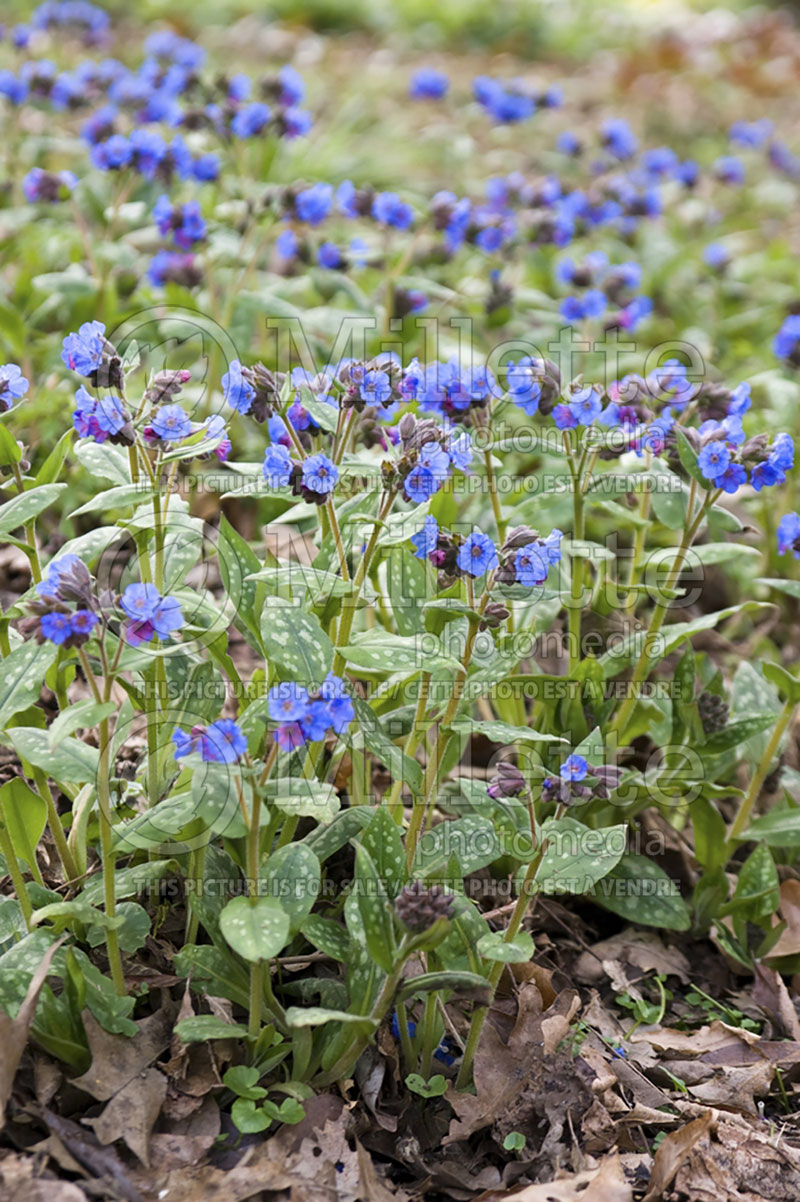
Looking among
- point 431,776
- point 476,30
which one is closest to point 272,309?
point 431,776

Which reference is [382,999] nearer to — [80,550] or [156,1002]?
[156,1002]

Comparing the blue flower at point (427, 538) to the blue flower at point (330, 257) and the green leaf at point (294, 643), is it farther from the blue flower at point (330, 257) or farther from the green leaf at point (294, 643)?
the blue flower at point (330, 257)

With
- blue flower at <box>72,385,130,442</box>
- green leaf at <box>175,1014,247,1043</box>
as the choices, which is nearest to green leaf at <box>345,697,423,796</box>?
green leaf at <box>175,1014,247,1043</box>

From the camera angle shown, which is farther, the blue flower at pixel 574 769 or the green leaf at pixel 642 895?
the green leaf at pixel 642 895

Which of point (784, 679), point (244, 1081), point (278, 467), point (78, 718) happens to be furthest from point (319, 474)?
point (784, 679)

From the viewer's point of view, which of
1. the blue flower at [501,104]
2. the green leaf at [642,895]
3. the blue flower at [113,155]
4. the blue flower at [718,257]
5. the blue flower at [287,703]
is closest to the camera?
the blue flower at [287,703]

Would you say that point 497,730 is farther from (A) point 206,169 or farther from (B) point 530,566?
(A) point 206,169

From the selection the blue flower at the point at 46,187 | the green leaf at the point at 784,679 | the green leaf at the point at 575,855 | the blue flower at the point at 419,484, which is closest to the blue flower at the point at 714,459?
the green leaf at the point at 784,679
